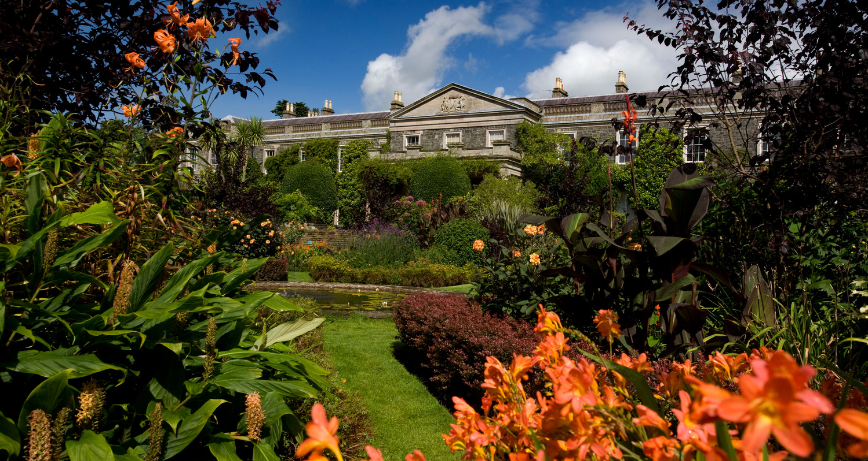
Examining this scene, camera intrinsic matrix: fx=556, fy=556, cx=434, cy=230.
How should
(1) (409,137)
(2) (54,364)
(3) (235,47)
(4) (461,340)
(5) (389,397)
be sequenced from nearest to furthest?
(2) (54,364), (3) (235,47), (4) (461,340), (5) (389,397), (1) (409,137)

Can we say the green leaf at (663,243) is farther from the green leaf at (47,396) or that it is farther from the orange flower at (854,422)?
the green leaf at (47,396)

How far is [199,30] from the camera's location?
2.98m

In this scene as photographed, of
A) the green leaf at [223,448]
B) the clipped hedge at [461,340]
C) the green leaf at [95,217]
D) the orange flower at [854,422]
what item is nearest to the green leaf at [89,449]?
the green leaf at [223,448]

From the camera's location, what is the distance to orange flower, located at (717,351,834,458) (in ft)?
1.50

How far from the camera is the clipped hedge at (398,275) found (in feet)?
37.1

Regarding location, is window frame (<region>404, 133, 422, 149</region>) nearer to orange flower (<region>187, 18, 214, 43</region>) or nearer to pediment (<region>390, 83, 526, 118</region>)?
pediment (<region>390, 83, 526, 118</region>)

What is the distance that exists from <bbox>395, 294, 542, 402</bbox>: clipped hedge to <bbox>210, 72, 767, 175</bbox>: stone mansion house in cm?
2135

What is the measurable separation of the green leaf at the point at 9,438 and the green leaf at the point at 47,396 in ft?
0.13

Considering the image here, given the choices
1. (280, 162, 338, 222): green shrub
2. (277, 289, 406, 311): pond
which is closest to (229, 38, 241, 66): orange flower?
(277, 289, 406, 311): pond

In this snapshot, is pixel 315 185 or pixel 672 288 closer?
pixel 672 288

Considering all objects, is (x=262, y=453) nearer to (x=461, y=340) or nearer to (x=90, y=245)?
(x=90, y=245)

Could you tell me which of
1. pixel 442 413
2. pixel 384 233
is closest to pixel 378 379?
pixel 442 413

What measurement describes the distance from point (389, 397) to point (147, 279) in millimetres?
2367

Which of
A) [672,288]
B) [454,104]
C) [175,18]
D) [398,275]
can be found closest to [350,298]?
[398,275]
